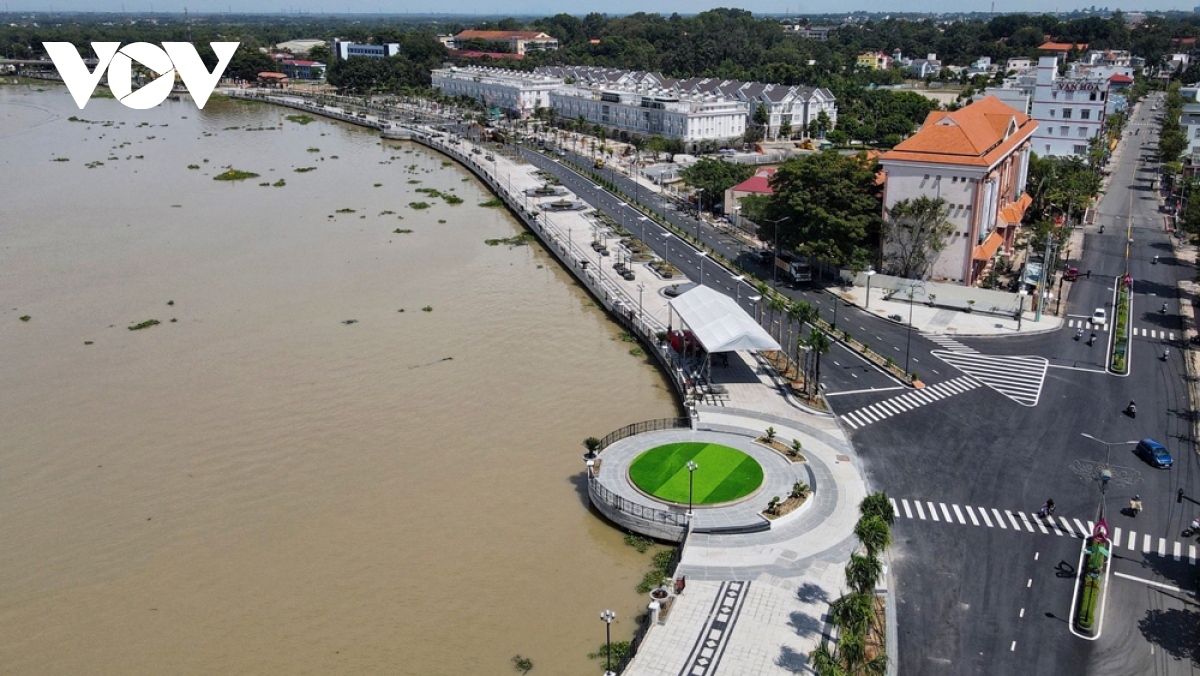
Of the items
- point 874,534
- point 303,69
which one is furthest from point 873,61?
point 874,534

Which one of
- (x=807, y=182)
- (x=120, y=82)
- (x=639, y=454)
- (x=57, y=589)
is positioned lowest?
(x=57, y=589)

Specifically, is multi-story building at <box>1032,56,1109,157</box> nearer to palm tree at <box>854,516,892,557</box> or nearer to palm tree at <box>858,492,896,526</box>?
palm tree at <box>858,492,896,526</box>

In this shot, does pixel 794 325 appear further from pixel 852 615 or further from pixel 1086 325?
pixel 852 615

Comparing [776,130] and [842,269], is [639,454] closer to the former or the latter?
[842,269]

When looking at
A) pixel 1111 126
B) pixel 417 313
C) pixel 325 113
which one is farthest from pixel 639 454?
pixel 325 113

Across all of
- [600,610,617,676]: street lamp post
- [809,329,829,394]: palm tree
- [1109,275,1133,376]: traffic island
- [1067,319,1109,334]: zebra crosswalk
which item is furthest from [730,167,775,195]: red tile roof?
[600,610,617,676]: street lamp post

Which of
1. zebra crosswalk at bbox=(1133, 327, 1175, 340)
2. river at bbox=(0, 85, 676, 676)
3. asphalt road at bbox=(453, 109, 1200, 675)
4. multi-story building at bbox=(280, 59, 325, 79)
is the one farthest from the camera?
multi-story building at bbox=(280, 59, 325, 79)
